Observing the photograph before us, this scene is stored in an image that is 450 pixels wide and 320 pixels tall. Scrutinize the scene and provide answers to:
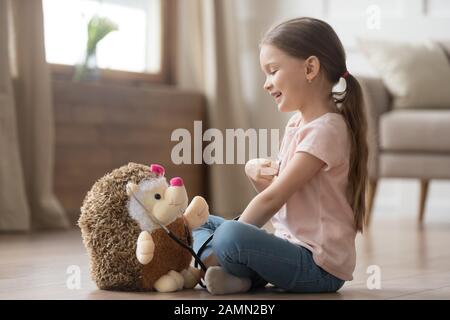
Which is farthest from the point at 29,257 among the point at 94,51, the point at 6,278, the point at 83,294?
the point at 94,51

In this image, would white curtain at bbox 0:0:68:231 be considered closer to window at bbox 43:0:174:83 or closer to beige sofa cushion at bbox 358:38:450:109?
window at bbox 43:0:174:83

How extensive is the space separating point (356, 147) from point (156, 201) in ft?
1.20

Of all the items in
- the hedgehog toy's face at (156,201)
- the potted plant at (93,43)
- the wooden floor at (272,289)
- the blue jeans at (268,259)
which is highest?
the potted plant at (93,43)

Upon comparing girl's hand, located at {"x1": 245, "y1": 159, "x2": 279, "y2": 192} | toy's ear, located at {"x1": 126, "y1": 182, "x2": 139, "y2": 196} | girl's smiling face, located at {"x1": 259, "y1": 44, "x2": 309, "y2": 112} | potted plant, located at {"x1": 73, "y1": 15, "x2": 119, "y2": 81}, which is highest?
potted plant, located at {"x1": 73, "y1": 15, "x2": 119, "y2": 81}

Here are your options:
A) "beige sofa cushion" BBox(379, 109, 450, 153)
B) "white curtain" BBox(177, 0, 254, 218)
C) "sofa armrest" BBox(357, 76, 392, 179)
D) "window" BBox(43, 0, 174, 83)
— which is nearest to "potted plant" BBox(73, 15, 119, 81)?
"window" BBox(43, 0, 174, 83)

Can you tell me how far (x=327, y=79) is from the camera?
138 cm

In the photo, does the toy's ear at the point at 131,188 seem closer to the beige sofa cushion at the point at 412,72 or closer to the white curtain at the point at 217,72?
the beige sofa cushion at the point at 412,72

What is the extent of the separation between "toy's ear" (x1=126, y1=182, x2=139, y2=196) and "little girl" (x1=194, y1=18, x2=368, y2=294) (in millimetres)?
159

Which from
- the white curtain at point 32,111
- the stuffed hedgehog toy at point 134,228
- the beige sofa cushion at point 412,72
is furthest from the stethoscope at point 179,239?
the beige sofa cushion at point 412,72

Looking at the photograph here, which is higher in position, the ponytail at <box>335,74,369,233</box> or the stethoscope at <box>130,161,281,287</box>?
the ponytail at <box>335,74,369,233</box>

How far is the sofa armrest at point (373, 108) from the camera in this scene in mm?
2930

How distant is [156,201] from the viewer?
132 centimetres

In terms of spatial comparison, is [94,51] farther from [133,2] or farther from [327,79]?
[327,79]

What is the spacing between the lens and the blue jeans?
4.22 ft
